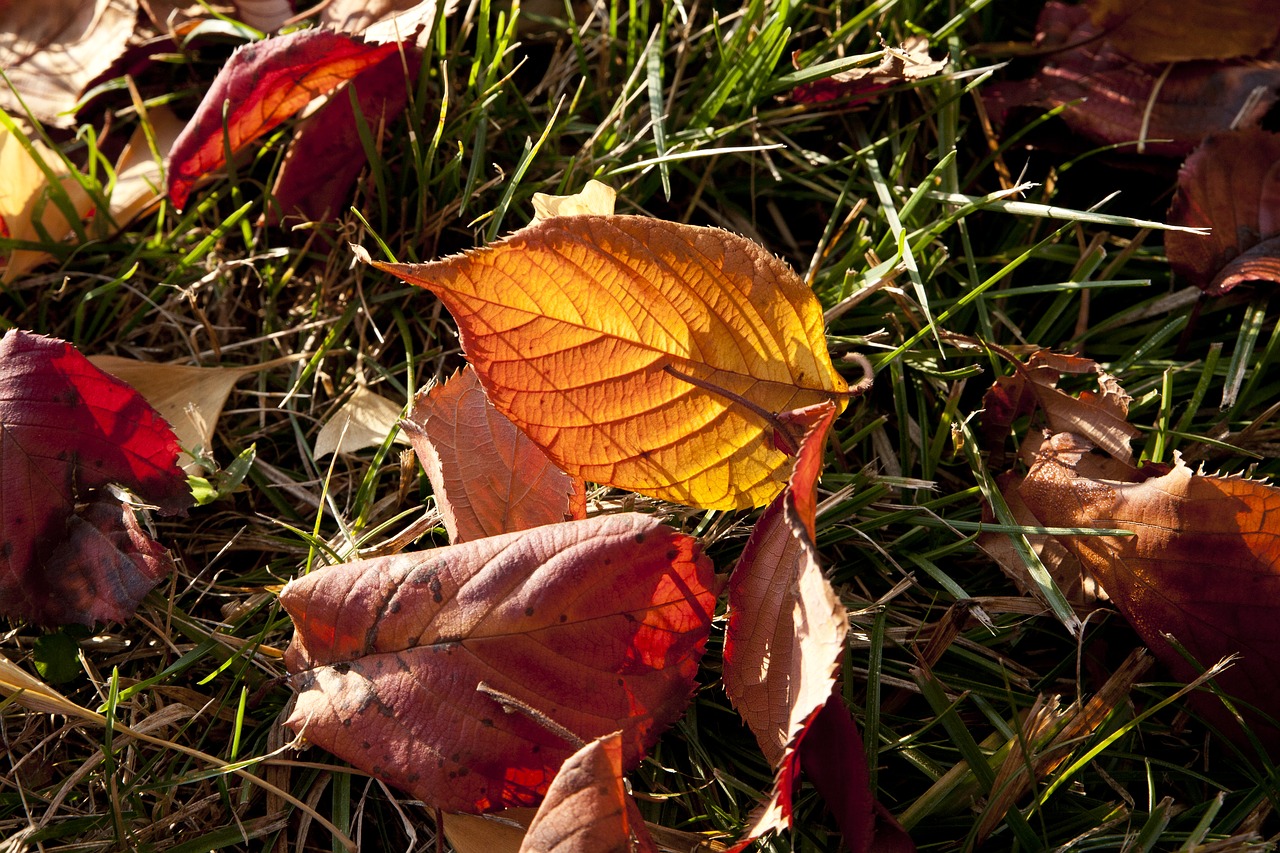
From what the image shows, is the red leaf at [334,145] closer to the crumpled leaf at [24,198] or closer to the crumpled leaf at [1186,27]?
the crumpled leaf at [24,198]

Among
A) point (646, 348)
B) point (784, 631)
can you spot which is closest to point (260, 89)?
point (646, 348)

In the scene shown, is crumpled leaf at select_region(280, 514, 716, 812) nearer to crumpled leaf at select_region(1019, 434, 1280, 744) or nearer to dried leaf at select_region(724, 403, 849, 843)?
dried leaf at select_region(724, 403, 849, 843)

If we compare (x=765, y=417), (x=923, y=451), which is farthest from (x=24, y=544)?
(x=923, y=451)

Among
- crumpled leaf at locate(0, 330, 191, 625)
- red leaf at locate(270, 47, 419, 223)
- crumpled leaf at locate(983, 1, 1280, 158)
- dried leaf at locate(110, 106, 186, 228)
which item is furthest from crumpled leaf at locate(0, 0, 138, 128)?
crumpled leaf at locate(983, 1, 1280, 158)

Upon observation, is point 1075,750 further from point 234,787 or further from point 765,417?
point 234,787

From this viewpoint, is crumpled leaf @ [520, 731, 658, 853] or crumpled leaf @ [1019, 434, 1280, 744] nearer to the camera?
crumpled leaf @ [520, 731, 658, 853]

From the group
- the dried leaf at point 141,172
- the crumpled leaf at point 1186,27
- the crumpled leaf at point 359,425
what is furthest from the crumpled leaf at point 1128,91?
the dried leaf at point 141,172

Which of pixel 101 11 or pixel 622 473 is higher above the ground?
pixel 101 11
